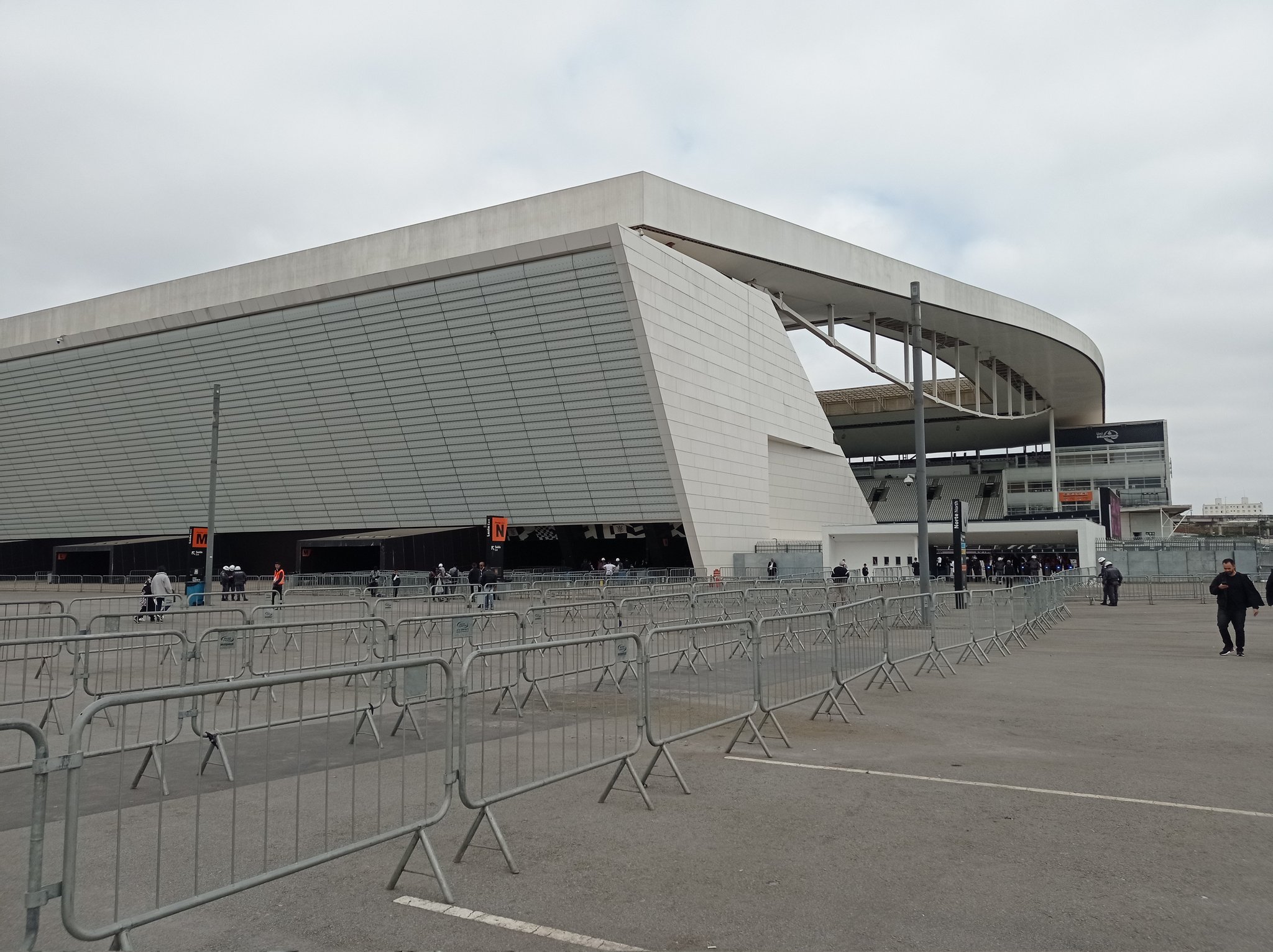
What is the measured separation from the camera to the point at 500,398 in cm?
4216

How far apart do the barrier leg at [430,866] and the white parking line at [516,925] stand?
0.20 ft

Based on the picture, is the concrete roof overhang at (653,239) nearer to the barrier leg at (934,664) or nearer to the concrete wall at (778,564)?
the concrete wall at (778,564)

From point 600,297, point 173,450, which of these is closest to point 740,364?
point 600,297

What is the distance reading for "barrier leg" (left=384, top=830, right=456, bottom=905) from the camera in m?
4.60

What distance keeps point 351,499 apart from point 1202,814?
155 feet

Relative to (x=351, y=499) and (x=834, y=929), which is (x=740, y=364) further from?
(x=834, y=929)

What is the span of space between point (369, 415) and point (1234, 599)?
39.1 meters

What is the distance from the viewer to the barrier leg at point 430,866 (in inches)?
181

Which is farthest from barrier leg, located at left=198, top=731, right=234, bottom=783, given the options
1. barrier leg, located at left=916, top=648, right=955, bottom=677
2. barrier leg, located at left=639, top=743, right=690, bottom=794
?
barrier leg, located at left=916, top=648, right=955, bottom=677

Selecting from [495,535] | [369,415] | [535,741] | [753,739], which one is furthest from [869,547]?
[535,741]

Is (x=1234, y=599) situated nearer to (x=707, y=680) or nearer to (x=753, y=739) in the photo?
(x=707, y=680)

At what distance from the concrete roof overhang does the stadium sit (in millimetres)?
157

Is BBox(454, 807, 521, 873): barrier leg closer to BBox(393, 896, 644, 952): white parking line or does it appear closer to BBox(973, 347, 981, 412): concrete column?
BBox(393, 896, 644, 952): white parking line

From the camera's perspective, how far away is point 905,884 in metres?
4.82
